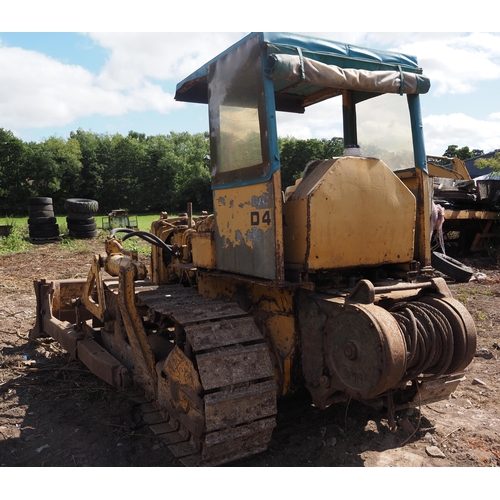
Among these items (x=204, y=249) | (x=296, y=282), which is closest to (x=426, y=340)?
(x=296, y=282)

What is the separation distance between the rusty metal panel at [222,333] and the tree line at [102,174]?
1151 inches

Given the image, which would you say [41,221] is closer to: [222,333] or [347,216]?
[222,333]

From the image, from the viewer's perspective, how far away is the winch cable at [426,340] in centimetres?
293

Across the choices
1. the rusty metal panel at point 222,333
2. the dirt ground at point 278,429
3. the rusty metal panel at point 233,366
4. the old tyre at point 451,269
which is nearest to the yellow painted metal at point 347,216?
the rusty metal panel at point 222,333

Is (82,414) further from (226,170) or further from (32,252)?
(32,252)

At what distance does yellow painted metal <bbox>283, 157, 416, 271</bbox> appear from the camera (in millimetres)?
3191

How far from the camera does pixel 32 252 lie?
15.6 meters

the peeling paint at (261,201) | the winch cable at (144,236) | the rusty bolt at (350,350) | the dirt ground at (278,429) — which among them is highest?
the peeling paint at (261,201)

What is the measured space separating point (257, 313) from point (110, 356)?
1.78 m

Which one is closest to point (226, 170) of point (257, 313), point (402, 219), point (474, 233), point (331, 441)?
point (257, 313)

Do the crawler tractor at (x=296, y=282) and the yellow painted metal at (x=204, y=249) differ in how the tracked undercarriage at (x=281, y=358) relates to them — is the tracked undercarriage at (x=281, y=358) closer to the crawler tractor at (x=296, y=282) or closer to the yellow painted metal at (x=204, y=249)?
the crawler tractor at (x=296, y=282)

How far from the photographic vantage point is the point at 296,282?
324cm

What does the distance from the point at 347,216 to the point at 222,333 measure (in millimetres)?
1154

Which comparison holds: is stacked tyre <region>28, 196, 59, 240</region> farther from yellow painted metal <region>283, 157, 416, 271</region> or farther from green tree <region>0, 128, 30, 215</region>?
green tree <region>0, 128, 30, 215</region>
